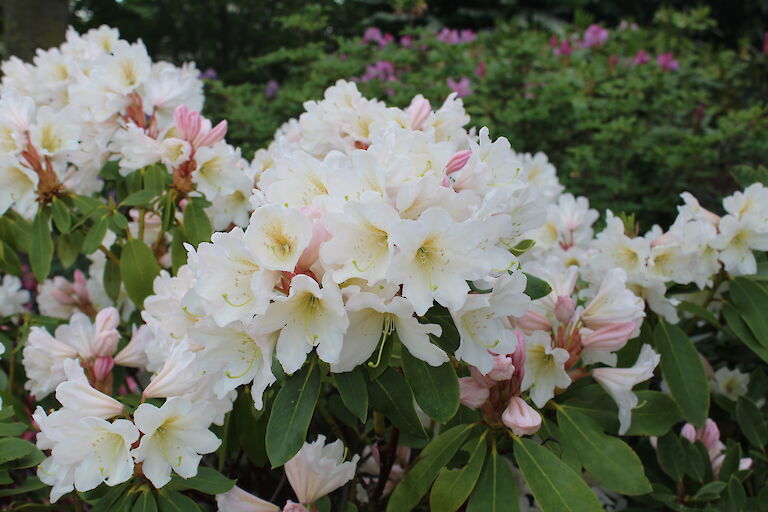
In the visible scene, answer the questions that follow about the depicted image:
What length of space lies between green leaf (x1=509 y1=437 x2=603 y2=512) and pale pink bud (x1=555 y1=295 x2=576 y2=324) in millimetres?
294

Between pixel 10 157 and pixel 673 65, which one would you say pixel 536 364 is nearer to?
pixel 10 157

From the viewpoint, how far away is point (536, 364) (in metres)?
1.37

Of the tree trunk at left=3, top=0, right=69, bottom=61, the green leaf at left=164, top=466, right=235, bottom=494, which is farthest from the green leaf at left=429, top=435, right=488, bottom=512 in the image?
the tree trunk at left=3, top=0, right=69, bottom=61

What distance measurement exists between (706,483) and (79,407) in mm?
1383

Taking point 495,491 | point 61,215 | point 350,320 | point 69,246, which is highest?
point 350,320

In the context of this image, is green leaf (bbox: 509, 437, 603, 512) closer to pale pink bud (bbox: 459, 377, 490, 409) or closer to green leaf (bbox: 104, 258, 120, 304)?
pale pink bud (bbox: 459, 377, 490, 409)

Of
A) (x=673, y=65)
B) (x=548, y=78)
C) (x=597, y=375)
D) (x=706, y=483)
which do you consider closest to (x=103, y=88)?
(x=597, y=375)

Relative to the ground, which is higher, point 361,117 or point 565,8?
point 361,117

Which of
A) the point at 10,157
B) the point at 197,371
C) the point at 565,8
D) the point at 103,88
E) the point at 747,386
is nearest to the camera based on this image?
the point at 197,371

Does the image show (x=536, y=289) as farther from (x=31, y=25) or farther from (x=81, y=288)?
(x=31, y=25)

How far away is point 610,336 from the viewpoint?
135cm

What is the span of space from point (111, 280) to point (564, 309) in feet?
4.07

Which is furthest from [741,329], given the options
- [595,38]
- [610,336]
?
[595,38]

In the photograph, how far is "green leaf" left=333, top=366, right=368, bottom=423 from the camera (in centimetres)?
108
